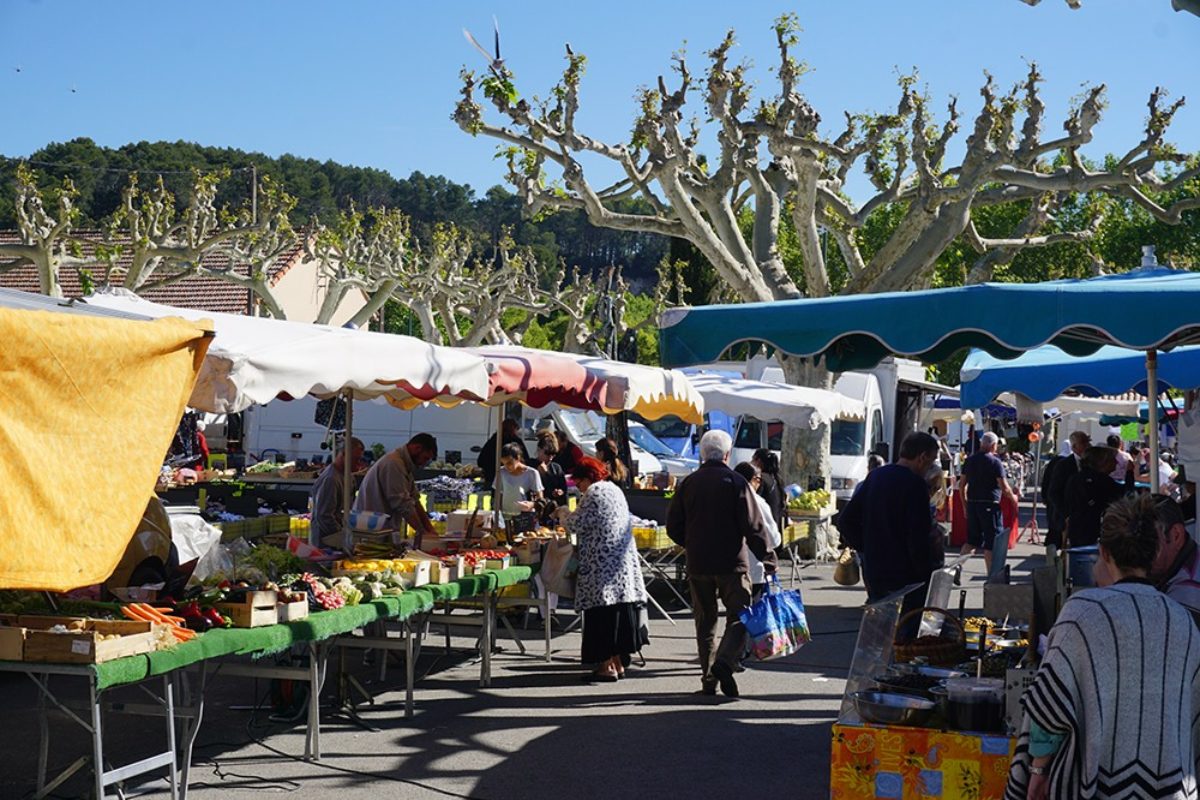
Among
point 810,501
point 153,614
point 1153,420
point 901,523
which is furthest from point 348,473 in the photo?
point 810,501

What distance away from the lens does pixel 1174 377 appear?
36.7 ft

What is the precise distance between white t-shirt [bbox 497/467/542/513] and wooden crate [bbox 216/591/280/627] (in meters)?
5.89

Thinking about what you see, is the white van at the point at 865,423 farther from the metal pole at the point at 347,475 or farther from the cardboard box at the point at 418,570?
the cardboard box at the point at 418,570

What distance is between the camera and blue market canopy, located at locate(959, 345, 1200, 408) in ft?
34.3

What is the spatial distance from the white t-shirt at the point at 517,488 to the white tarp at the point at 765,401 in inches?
176

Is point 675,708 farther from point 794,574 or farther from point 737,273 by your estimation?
point 737,273

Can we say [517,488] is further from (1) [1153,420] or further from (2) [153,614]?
(2) [153,614]

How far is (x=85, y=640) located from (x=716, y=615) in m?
4.79

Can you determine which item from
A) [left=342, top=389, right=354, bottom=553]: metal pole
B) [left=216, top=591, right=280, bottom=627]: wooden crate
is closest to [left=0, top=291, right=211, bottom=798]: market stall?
[left=216, top=591, right=280, bottom=627]: wooden crate

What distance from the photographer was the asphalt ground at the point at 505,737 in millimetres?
7355

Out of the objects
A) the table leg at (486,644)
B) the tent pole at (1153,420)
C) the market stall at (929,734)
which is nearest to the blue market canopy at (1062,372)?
the tent pole at (1153,420)

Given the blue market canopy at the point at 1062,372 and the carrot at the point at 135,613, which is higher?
the blue market canopy at the point at 1062,372

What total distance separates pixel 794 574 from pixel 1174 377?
5.98 m

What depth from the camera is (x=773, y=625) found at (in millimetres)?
9258
